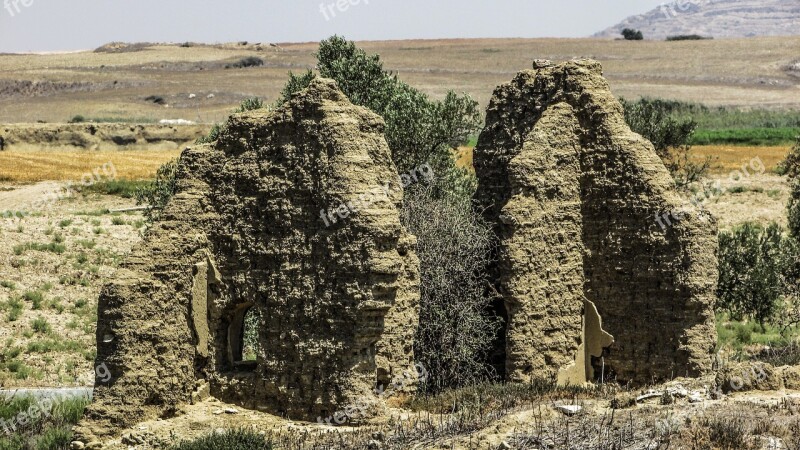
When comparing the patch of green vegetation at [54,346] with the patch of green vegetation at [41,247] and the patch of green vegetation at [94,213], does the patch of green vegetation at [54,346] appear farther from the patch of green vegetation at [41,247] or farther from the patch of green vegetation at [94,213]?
the patch of green vegetation at [94,213]

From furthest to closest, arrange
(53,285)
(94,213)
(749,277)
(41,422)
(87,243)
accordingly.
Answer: (94,213), (87,243), (53,285), (749,277), (41,422)

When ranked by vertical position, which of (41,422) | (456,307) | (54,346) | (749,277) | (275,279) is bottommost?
(54,346)

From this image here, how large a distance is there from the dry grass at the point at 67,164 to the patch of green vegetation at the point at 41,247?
11.6 metres

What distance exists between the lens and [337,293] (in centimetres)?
1510

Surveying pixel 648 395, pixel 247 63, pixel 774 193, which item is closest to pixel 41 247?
pixel 648 395

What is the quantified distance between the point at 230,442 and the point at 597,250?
6.94 meters

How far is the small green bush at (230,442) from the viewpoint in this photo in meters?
13.8

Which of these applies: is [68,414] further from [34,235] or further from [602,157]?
[34,235]

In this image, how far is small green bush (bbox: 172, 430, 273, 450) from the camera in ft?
45.4

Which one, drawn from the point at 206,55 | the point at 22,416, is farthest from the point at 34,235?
the point at 206,55

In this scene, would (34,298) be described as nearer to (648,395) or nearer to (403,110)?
(403,110)

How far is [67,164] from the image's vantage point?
49.2 meters

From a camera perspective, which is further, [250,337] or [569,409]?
[250,337]

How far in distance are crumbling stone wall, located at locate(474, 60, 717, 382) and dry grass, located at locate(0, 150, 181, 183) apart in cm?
3040
